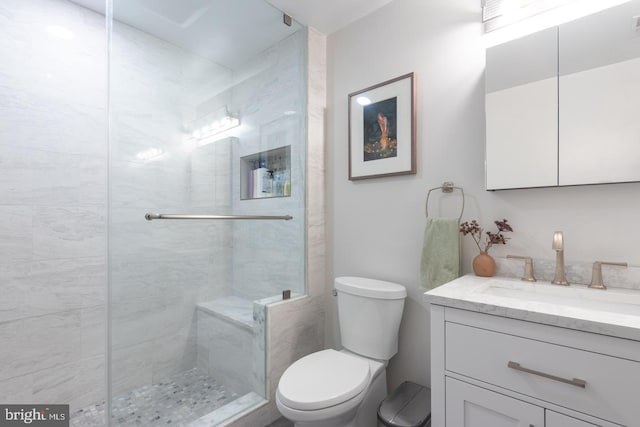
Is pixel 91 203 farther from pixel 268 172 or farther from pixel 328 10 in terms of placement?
pixel 328 10

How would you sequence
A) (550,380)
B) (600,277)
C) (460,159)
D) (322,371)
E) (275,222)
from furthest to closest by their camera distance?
1. (275,222)
2. (460,159)
3. (322,371)
4. (600,277)
5. (550,380)

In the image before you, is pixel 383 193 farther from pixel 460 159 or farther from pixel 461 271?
pixel 461 271

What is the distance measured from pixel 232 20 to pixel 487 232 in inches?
73.5

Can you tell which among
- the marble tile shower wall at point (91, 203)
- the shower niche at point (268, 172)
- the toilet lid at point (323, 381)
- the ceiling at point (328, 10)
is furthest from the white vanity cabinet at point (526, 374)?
the ceiling at point (328, 10)

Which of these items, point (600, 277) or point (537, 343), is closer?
point (537, 343)

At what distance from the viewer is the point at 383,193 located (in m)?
Answer: 1.77

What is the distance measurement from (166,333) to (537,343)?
5.92ft

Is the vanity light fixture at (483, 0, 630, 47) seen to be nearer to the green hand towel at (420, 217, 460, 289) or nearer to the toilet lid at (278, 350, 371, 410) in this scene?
the green hand towel at (420, 217, 460, 289)

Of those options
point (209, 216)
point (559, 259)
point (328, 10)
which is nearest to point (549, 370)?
point (559, 259)

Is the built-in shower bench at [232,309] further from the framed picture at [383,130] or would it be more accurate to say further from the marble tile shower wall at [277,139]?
the framed picture at [383,130]

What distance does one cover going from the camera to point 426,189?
160 centimetres

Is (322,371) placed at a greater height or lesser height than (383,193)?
lesser

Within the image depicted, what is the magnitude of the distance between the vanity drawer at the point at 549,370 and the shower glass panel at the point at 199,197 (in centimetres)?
108

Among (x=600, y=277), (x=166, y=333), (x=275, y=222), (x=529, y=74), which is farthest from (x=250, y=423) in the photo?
(x=529, y=74)
